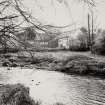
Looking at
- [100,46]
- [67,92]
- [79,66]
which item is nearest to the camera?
[67,92]

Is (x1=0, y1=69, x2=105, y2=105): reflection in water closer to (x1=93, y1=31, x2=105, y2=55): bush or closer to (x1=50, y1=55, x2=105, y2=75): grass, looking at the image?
(x1=50, y1=55, x2=105, y2=75): grass

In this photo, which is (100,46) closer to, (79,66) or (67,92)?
(79,66)

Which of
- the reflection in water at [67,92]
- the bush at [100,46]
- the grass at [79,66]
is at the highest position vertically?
the bush at [100,46]

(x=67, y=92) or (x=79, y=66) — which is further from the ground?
(x=79, y=66)

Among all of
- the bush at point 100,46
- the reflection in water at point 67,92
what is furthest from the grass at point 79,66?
the reflection in water at point 67,92

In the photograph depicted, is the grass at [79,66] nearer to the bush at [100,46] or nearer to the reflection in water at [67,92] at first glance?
the bush at [100,46]

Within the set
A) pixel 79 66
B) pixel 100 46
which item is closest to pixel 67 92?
pixel 79 66

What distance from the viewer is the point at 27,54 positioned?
2.49 meters

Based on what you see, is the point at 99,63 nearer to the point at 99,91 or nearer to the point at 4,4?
the point at 99,91

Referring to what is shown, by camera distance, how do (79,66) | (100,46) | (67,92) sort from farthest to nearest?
(100,46)
(79,66)
(67,92)

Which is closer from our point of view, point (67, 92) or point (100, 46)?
point (67, 92)

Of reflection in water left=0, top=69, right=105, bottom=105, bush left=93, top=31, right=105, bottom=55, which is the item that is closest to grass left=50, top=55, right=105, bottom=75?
bush left=93, top=31, right=105, bottom=55

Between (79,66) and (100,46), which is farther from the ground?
(100,46)

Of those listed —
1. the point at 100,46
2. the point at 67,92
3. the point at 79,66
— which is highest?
the point at 100,46
